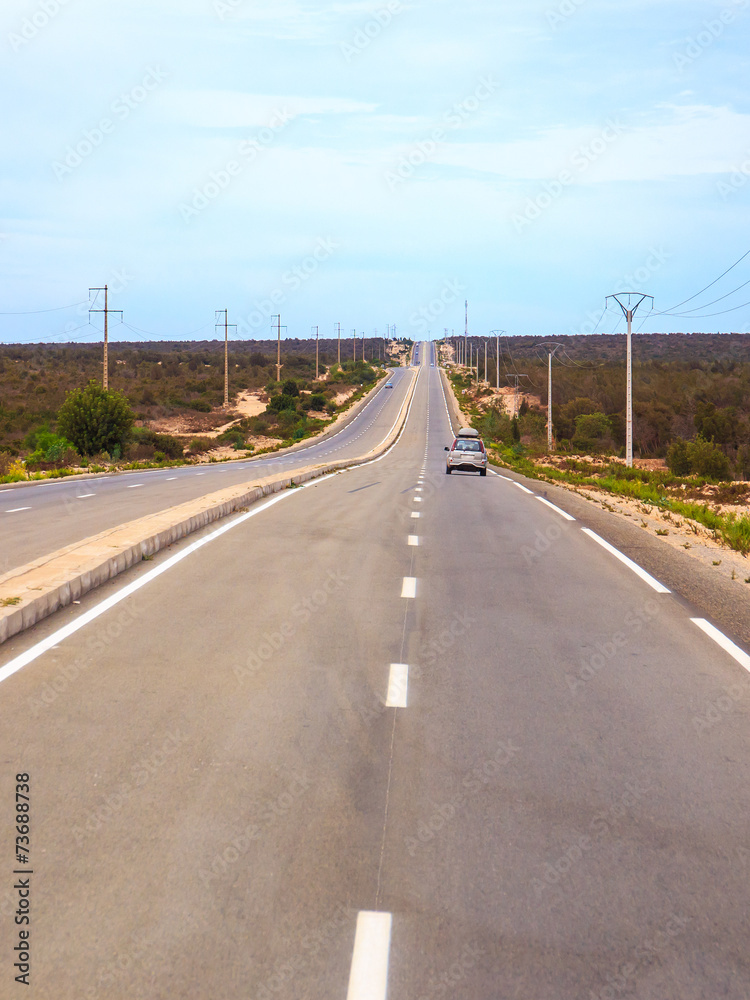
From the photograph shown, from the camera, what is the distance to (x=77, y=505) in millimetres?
22000

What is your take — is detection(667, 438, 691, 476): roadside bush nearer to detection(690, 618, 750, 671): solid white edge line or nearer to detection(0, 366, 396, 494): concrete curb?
detection(0, 366, 396, 494): concrete curb

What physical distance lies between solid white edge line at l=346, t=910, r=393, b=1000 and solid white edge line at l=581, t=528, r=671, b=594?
8242 mm

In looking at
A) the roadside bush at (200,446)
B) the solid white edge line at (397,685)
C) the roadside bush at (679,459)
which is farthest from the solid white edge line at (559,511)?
the roadside bush at (200,446)

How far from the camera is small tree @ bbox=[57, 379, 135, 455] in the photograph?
159 ft

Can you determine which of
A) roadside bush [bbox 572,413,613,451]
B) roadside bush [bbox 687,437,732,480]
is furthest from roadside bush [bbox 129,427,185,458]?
Result: roadside bush [bbox 572,413,613,451]

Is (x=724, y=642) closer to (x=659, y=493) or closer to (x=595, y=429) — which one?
(x=659, y=493)

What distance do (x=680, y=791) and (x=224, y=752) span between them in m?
2.65

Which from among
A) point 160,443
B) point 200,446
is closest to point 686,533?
point 160,443

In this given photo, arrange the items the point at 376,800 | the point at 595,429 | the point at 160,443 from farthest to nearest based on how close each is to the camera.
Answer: the point at 595,429 → the point at 160,443 → the point at 376,800

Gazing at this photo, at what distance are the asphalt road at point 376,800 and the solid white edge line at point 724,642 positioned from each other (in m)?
0.07

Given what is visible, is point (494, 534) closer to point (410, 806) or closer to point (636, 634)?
point (636, 634)

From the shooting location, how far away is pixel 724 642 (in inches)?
339

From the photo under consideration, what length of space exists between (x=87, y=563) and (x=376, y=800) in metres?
6.73

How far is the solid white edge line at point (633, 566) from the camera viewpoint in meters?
11.5
